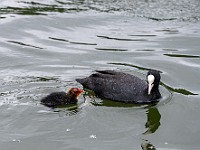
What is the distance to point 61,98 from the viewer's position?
8.64 metres

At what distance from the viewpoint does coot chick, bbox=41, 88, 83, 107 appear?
855cm

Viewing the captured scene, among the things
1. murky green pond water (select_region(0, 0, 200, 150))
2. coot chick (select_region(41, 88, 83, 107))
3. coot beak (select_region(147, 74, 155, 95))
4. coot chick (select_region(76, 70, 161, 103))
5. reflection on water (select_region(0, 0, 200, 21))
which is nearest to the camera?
murky green pond water (select_region(0, 0, 200, 150))

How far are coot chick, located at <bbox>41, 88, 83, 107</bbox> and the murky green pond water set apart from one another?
0.36ft

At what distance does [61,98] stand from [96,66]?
8.92 ft

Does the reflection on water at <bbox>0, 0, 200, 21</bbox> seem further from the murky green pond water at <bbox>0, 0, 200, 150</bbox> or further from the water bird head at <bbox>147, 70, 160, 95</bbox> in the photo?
the water bird head at <bbox>147, 70, 160, 95</bbox>

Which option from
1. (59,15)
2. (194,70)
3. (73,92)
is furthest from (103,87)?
(59,15)

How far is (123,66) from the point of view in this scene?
11.3 m

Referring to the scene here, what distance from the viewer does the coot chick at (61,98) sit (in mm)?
8547

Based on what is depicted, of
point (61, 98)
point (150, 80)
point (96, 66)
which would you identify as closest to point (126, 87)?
point (150, 80)

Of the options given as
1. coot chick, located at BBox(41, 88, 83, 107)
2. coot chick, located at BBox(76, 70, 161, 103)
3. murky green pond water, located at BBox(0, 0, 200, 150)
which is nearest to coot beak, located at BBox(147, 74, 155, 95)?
coot chick, located at BBox(76, 70, 161, 103)

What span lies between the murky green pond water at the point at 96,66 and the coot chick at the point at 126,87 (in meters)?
0.19

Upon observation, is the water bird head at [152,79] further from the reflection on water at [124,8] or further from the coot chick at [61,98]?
the reflection on water at [124,8]

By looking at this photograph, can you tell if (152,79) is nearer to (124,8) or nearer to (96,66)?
(96,66)

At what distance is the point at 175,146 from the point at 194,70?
3.86 m
